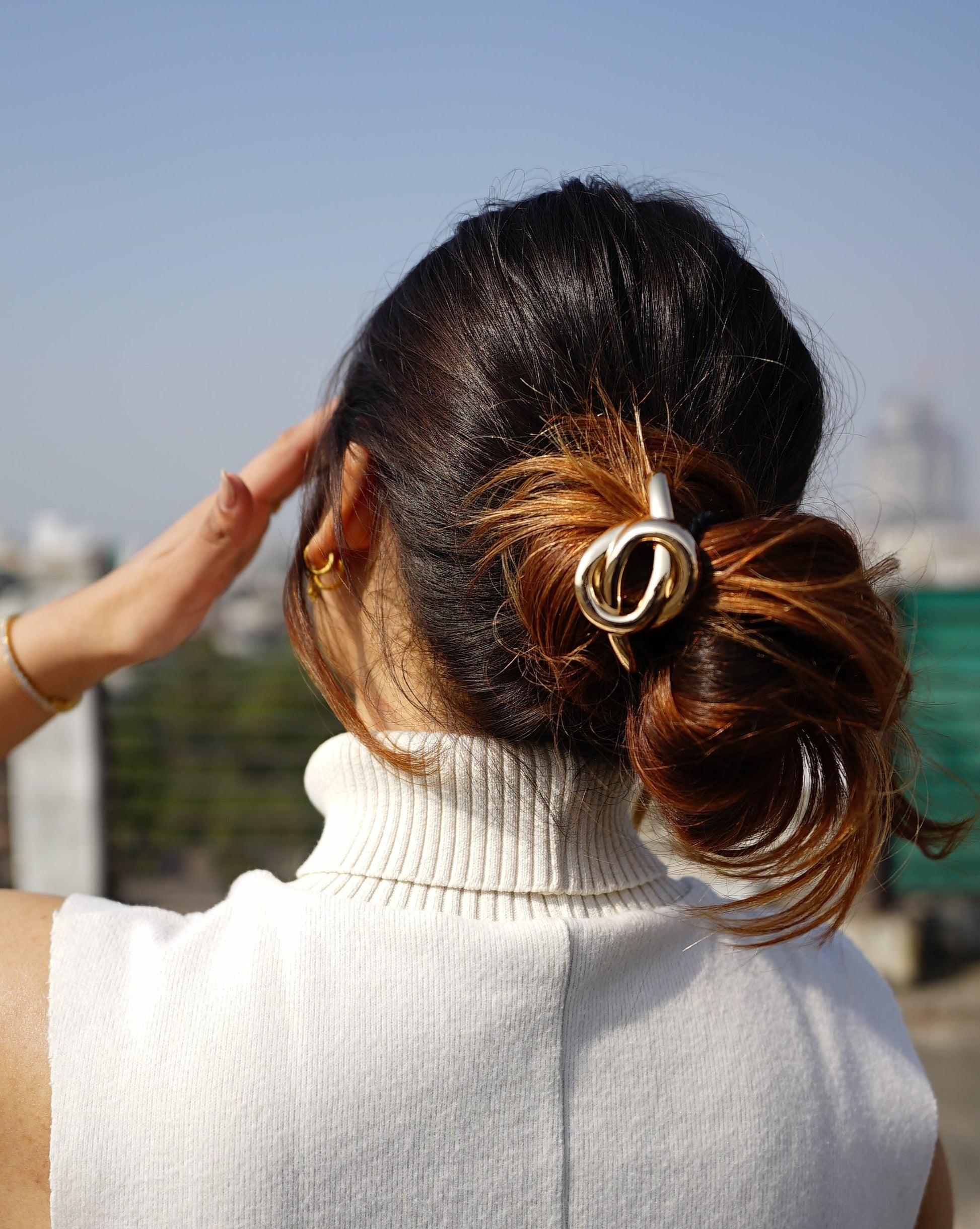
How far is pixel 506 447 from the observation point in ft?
2.86

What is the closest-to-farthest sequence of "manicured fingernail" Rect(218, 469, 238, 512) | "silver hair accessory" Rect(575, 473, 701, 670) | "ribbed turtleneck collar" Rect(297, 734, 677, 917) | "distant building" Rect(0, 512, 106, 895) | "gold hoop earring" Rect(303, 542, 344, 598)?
"silver hair accessory" Rect(575, 473, 701, 670) < "ribbed turtleneck collar" Rect(297, 734, 677, 917) < "gold hoop earring" Rect(303, 542, 344, 598) < "manicured fingernail" Rect(218, 469, 238, 512) < "distant building" Rect(0, 512, 106, 895)

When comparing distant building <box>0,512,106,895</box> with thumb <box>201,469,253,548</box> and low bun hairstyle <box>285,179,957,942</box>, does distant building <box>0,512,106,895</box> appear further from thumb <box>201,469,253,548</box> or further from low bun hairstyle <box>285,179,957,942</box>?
low bun hairstyle <box>285,179,957,942</box>

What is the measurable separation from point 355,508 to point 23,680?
0.71 m

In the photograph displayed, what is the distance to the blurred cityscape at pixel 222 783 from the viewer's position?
152 inches

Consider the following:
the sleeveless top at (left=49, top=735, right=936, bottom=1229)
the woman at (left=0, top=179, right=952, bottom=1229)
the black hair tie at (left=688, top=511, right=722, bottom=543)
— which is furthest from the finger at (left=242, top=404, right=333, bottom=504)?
the black hair tie at (left=688, top=511, right=722, bottom=543)

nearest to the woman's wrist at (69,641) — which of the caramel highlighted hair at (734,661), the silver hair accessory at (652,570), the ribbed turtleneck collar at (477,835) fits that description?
the ribbed turtleneck collar at (477,835)

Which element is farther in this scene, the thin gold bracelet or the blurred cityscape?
the blurred cityscape

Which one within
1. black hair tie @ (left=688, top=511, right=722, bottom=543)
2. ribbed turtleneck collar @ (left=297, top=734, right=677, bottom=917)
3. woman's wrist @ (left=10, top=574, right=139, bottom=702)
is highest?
black hair tie @ (left=688, top=511, right=722, bottom=543)

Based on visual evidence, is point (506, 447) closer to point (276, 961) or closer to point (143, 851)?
point (276, 961)

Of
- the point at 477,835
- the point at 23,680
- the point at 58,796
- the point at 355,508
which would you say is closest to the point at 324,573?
the point at 355,508

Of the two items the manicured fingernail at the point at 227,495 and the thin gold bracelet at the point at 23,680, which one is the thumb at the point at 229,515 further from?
the thin gold bracelet at the point at 23,680

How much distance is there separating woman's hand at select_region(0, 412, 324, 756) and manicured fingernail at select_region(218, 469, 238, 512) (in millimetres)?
17

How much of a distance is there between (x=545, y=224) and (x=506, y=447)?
10.2 inches

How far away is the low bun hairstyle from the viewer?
766 millimetres
